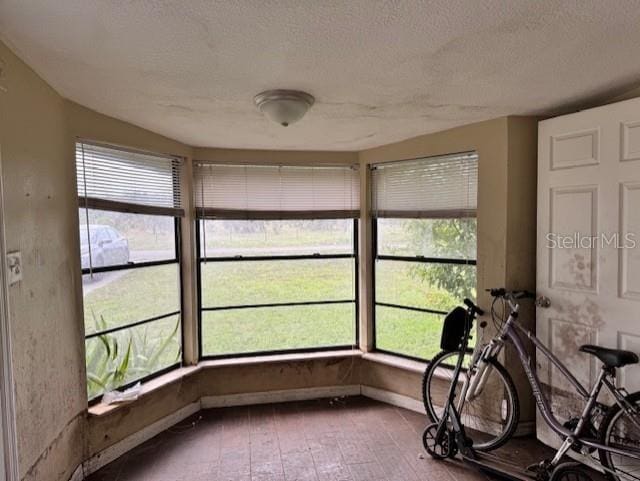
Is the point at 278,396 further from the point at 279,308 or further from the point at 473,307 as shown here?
the point at 473,307

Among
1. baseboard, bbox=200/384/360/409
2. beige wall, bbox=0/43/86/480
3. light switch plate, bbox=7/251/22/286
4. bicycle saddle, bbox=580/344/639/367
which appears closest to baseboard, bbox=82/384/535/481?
baseboard, bbox=200/384/360/409

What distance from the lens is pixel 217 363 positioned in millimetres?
3100

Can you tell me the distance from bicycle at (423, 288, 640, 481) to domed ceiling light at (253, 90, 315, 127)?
1548mm

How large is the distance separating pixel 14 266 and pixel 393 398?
8.75 feet

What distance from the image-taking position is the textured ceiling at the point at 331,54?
3.98ft

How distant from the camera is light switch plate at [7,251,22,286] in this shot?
1.50 m

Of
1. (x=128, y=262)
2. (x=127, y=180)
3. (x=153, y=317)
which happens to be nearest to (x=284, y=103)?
(x=127, y=180)

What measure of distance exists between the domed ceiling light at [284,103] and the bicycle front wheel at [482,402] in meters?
1.80

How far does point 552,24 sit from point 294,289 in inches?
99.9

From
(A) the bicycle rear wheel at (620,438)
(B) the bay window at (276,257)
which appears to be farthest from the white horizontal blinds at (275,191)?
(A) the bicycle rear wheel at (620,438)

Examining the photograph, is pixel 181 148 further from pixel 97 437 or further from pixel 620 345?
pixel 620 345

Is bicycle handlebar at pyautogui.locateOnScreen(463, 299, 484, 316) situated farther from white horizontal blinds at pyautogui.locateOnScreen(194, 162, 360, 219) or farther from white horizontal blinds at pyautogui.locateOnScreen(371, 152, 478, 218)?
white horizontal blinds at pyautogui.locateOnScreen(194, 162, 360, 219)

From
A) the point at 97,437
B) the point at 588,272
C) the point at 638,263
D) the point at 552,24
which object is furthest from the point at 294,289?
the point at 552,24

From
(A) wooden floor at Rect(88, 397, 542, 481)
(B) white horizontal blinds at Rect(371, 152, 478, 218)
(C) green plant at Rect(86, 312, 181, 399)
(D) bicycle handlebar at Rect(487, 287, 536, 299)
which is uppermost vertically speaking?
(B) white horizontal blinds at Rect(371, 152, 478, 218)
